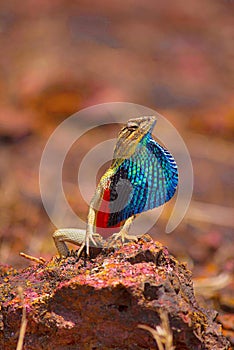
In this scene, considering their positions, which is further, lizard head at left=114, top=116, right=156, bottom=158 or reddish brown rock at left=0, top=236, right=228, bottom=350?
lizard head at left=114, top=116, right=156, bottom=158

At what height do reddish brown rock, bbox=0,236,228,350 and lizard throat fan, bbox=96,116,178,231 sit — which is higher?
lizard throat fan, bbox=96,116,178,231

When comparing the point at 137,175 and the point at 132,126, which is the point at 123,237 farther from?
the point at 132,126

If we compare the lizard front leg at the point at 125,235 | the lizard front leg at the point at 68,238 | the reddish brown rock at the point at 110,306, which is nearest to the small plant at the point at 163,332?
the reddish brown rock at the point at 110,306

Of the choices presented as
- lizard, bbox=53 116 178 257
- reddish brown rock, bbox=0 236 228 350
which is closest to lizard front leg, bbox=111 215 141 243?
lizard, bbox=53 116 178 257

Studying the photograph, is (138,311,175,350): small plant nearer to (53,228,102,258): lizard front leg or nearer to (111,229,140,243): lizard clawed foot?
(111,229,140,243): lizard clawed foot

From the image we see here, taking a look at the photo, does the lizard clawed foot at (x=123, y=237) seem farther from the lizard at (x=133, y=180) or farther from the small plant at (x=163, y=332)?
the small plant at (x=163, y=332)

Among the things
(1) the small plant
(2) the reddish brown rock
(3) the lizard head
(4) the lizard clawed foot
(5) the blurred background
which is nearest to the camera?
(1) the small plant

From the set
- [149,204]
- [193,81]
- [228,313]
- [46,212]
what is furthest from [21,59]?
[149,204]
